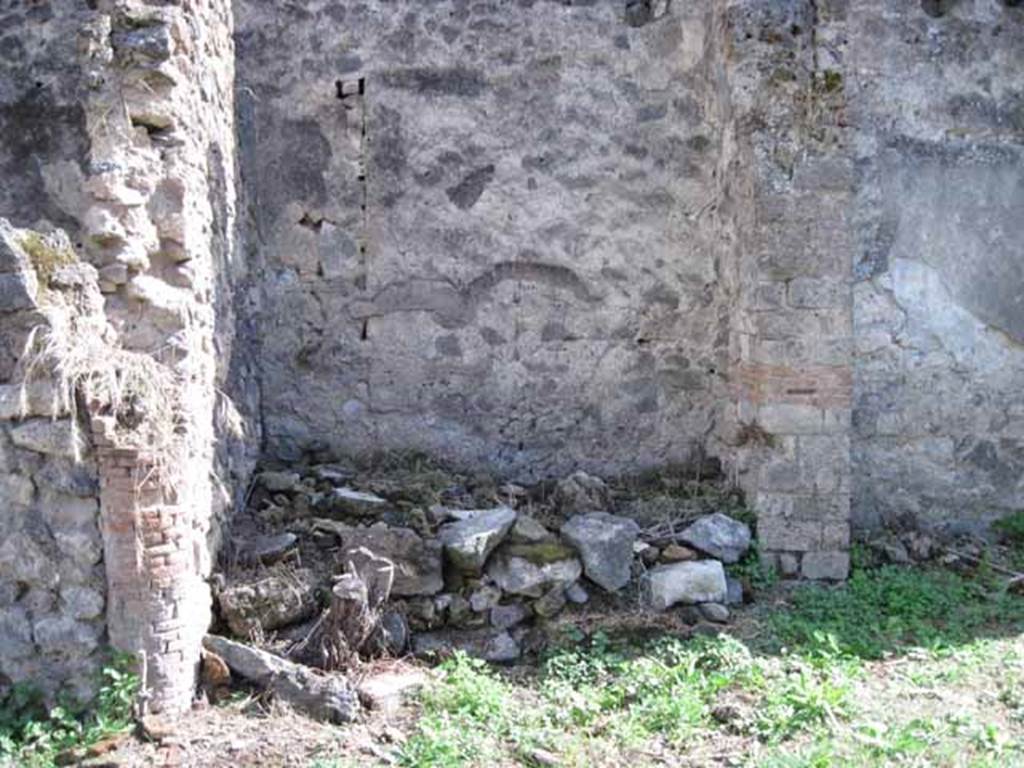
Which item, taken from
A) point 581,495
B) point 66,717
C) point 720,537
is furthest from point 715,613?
point 66,717

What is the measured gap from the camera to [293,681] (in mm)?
4227

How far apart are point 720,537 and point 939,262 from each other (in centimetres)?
242

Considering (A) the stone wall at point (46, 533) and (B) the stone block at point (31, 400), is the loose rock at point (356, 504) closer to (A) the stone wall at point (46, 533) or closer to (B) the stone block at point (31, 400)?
(A) the stone wall at point (46, 533)

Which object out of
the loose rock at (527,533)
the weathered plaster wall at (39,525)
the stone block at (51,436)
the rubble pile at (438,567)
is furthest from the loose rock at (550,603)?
the stone block at (51,436)

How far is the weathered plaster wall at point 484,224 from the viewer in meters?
6.25

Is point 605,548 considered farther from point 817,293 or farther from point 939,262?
point 939,262

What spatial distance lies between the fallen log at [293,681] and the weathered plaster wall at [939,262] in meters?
3.64

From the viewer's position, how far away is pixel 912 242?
20.8 ft

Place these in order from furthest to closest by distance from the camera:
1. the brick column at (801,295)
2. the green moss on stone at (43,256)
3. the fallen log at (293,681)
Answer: the brick column at (801,295) < the fallen log at (293,681) < the green moss on stone at (43,256)

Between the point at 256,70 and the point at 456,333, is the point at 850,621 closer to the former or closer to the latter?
the point at 456,333

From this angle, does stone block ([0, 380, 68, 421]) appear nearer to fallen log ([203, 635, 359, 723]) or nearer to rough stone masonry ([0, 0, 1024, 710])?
fallen log ([203, 635, 359, 723])

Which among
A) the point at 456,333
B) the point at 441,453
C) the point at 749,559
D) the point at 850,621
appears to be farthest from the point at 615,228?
the point at 850,621

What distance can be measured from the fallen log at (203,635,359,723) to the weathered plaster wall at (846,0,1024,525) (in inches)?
143

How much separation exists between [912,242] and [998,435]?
53.8 inches
